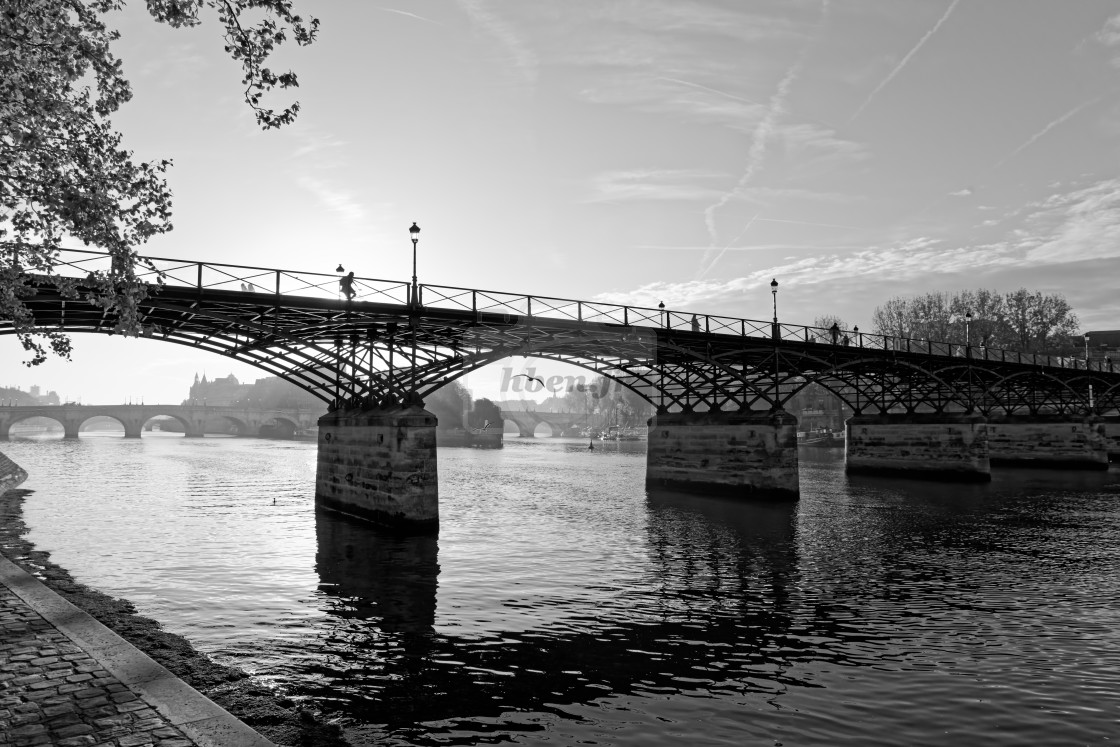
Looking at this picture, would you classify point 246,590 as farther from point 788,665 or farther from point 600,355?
point 600,355

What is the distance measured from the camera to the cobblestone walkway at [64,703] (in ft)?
20.6

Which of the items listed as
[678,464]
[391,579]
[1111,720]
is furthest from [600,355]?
[1111,720]

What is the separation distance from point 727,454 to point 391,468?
61.2 feet

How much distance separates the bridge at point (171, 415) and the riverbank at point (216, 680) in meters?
124

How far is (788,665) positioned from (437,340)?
2352cm

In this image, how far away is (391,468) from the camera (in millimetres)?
24547

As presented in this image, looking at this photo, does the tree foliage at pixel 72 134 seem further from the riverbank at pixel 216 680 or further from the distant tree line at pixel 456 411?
the distant tree line at pixel 456 411

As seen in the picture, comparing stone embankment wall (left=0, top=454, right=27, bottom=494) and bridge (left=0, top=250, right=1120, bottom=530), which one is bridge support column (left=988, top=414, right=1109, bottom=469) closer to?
bridge (left=0, top=250, right=1120, bottom=530)

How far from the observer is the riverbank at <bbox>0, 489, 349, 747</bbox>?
8078 millimetres

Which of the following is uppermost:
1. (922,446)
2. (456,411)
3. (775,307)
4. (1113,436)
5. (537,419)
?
(775,307)

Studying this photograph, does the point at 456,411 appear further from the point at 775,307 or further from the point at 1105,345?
the point at 1105,345

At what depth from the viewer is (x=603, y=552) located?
20.8m

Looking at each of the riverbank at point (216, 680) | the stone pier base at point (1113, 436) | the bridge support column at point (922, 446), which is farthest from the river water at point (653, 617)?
the stone pier base at point (1113, 436)

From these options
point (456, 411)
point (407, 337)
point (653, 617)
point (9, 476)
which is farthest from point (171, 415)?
point (653, 617)
